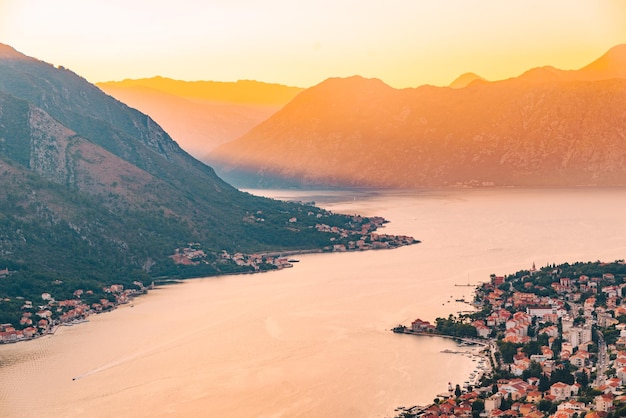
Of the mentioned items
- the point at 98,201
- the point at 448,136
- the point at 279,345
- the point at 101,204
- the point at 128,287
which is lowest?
the point at 279,345

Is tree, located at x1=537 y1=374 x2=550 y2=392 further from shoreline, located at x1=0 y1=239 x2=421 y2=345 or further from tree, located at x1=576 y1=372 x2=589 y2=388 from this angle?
shoreline, located at x1=0 y1=239 x2=421 y2=345

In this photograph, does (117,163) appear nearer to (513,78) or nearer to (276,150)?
(276,150)

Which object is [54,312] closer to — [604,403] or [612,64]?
[604,403]

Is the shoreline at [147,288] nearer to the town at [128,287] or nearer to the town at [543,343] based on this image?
the town at [128,287]

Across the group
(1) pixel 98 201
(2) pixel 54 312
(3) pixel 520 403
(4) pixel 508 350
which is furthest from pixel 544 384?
(1) pixel 98 201

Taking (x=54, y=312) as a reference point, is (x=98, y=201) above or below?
above
